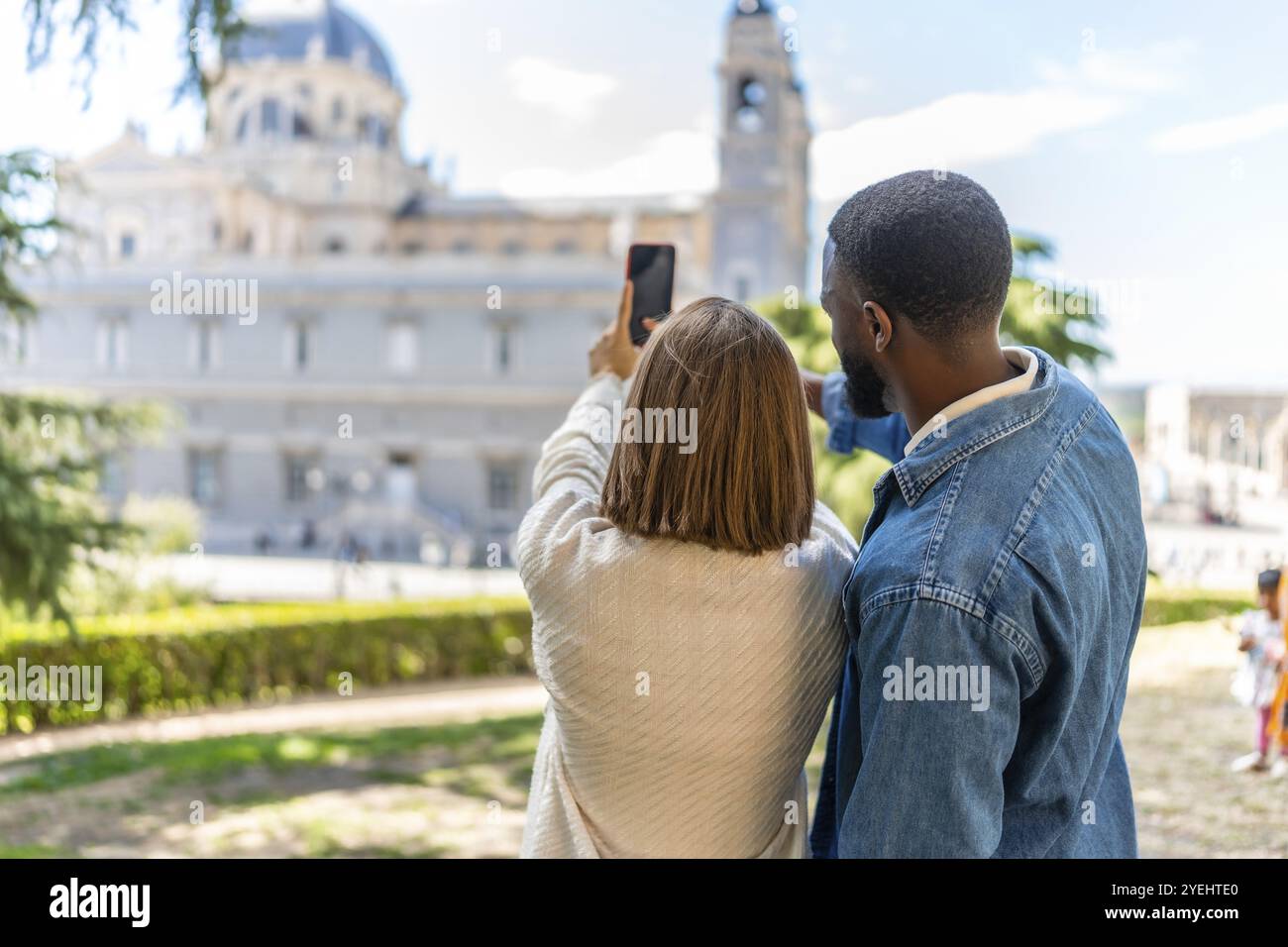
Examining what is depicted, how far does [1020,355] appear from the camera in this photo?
134cm

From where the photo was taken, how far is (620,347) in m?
1.71

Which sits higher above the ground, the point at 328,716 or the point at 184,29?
the point at 184,29

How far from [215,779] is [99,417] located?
7.95ft

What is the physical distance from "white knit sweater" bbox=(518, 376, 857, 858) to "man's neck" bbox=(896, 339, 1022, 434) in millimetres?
211

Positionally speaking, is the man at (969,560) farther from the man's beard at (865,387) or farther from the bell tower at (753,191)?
the bell tower at (753,191)

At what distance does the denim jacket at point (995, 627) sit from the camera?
3.75 ft

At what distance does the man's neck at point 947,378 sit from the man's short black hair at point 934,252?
0.10 feet

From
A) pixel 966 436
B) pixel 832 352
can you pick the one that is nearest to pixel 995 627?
pixel 966 436

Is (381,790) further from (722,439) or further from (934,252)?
(934,252)

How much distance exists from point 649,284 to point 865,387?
0.51 metres

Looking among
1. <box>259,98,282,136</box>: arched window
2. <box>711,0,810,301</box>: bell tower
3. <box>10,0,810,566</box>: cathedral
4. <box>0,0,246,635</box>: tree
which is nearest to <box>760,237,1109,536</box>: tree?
<box>0,0,246,635</box>: tree

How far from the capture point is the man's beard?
52.4 inches

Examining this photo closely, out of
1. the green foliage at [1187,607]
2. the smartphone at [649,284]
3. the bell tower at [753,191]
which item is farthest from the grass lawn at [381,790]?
the bell tower at [753,191]

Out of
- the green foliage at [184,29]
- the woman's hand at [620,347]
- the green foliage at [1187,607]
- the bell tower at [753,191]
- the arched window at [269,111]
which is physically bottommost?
the green foliage at [1187,607]
